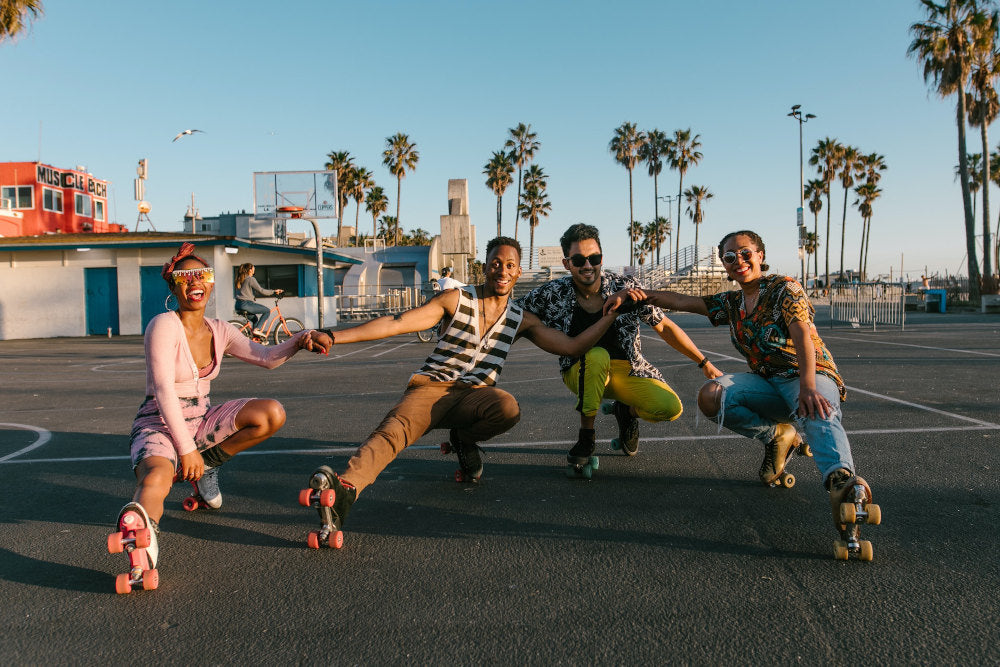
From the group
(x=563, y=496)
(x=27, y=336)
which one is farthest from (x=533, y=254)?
(x=563, y=496)

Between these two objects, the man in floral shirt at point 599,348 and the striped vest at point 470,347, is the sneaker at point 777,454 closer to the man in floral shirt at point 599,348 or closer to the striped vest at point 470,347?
the man in floral shirt at point 599,348

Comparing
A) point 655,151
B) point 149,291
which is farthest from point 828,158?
point 149,291

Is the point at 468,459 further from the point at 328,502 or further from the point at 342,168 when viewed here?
the point at 342,168

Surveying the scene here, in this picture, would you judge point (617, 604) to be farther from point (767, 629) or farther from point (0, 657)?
point (0, 657)

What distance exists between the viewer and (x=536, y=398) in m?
8.45

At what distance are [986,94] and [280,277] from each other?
3295 cm

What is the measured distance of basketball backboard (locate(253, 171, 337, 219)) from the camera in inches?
1130

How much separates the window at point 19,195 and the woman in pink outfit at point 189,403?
41209 millimetres

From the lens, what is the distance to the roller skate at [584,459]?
4684 millimetres

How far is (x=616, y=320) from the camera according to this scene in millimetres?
5227

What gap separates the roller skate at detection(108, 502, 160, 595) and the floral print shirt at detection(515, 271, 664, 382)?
2.80 m

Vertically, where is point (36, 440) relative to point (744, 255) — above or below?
below

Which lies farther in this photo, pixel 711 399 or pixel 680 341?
pixel 680 341

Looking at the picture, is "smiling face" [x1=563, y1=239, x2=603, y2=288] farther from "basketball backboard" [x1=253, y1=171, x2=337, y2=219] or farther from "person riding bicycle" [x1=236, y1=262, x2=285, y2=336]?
"basketball backboard" [x1=253, y1=171, x2=337, y2=219]
